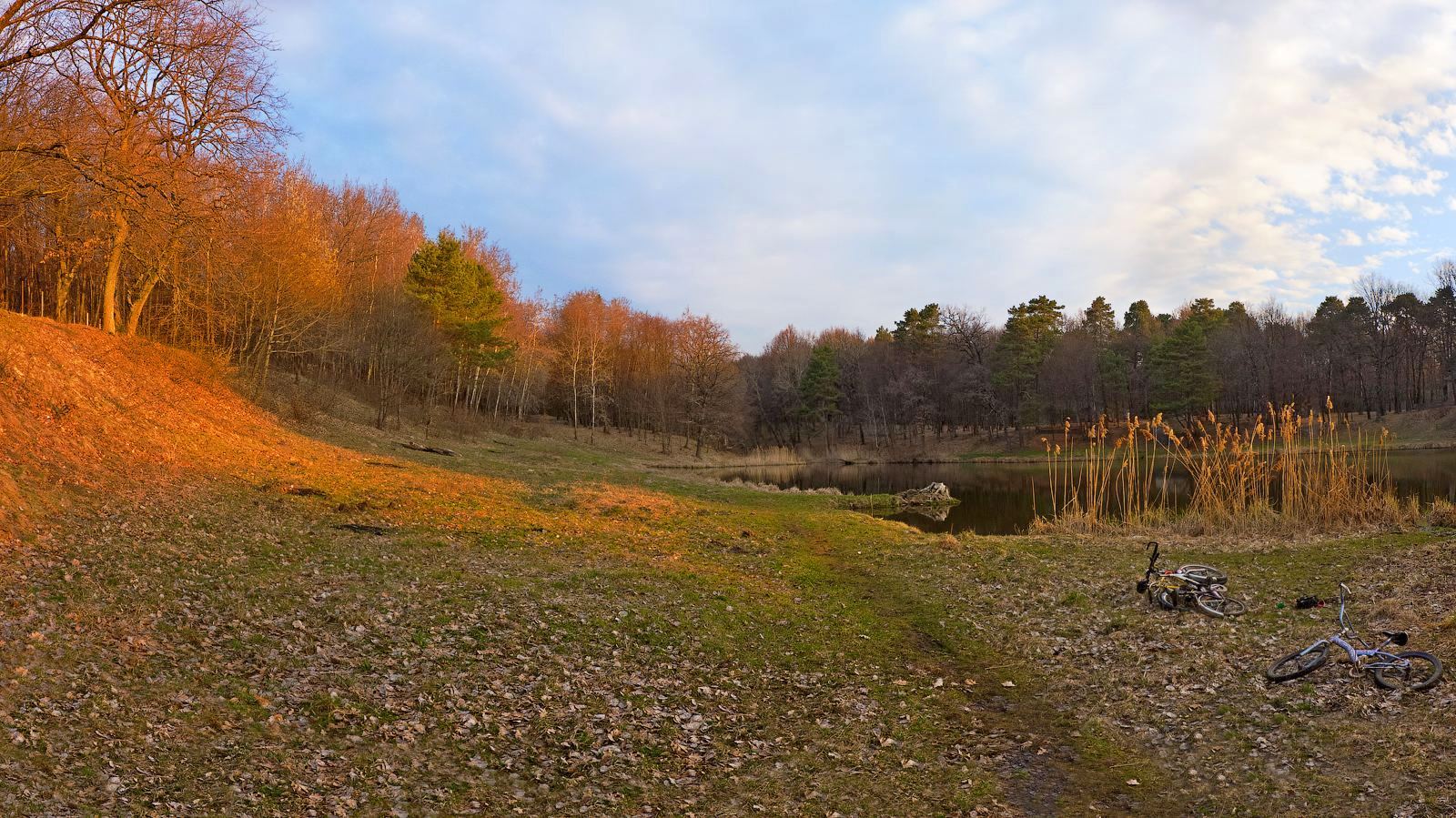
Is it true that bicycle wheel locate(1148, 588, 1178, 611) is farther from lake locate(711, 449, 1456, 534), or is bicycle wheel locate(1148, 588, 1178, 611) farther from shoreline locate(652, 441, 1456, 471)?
shoreline locate(652, 441, 1456, 471)

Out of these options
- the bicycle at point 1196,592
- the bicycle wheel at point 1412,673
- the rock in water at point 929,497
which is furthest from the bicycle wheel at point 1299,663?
the rock in water at point 929,497

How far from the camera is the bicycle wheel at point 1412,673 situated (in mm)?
8109

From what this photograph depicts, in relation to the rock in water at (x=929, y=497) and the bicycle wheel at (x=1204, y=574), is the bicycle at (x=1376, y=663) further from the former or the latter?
the rock in water at (x=929, y=497)

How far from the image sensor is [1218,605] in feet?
39.9

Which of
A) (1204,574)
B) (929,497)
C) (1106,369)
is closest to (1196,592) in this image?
(1204,574)

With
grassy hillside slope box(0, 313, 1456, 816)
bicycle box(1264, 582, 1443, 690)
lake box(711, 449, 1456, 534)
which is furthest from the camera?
lake box(711, 449, 1456, 534)

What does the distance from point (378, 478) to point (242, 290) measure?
1390 centimetres

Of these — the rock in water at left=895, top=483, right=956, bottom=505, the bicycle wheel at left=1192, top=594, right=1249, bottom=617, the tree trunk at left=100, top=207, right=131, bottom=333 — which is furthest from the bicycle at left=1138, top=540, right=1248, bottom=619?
the rock in water at left=895, top=483, right=956, bottom=505

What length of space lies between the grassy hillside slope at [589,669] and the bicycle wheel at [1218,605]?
377 mm

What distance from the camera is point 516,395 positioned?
73062 millimetres

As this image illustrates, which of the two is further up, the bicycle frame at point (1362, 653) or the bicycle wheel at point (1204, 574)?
the bicycle wheel at point (1204, 574)

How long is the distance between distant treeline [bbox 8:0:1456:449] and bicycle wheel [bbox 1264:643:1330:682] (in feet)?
65.8

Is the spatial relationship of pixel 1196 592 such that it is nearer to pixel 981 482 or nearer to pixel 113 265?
pixel 113 265

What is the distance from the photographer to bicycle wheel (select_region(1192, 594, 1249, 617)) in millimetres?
11930
